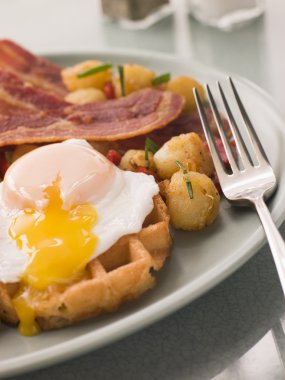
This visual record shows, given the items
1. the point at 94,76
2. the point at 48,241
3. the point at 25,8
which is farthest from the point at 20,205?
the point at 25,8

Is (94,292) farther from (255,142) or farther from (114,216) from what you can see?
(255,142)

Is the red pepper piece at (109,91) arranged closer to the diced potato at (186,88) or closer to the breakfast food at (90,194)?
the breakfast food at (90,194)

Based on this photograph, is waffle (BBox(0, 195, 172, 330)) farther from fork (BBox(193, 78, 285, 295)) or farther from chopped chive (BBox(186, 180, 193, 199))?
fork (BBox(193, 78, 285, 295))

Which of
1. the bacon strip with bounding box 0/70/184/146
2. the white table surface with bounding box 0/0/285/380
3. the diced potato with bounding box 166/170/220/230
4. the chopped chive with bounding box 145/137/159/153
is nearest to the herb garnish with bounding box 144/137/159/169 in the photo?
the chopped chive with bounding box 145/137/159/153

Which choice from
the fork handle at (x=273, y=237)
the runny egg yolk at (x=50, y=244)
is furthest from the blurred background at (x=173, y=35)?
the runny egg yolk at (x=50, y=244)

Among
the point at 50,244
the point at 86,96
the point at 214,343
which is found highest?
the point at 50,244

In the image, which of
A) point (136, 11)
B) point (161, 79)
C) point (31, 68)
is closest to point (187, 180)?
point (161, 79)
